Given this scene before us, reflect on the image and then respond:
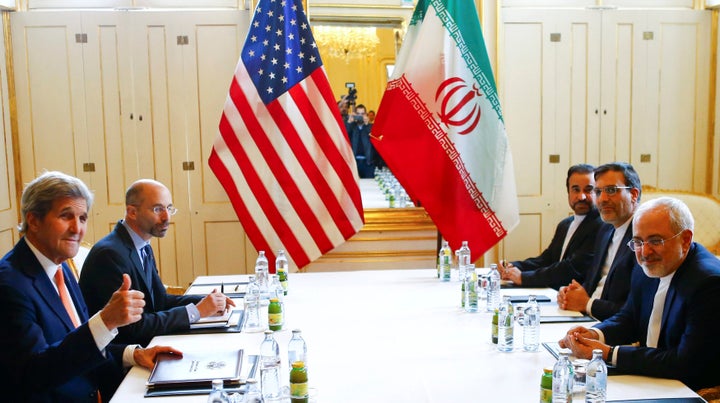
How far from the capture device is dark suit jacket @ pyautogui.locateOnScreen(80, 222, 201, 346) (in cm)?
290

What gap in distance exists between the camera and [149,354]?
8.30ft

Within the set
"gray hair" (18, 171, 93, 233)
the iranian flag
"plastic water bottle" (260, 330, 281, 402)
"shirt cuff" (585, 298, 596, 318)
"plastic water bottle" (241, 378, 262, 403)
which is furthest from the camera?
the iranian flag

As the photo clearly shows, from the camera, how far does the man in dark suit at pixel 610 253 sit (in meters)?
3.16

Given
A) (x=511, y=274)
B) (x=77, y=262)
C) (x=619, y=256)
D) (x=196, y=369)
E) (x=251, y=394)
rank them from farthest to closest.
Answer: (x=77, y=262) < (x=511, y=274) < (x=619, y=256) < (x=196, y=369) < (x=251, y=394)

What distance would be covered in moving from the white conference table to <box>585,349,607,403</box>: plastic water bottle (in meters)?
0.07

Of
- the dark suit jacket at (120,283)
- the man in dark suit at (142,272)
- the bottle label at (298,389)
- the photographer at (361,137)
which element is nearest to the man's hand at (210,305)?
the man in dark suit at (142,272)

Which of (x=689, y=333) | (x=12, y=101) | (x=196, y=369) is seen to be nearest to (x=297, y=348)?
(x=196, y=369)

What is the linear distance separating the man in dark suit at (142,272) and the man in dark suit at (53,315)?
0.95 ft

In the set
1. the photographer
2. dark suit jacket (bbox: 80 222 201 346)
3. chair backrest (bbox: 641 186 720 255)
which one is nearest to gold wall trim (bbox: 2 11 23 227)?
the photographer

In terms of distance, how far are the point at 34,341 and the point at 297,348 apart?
847 mm

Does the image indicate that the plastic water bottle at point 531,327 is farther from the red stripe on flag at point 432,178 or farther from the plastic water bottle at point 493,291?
the red stripe on flag at point 432,178

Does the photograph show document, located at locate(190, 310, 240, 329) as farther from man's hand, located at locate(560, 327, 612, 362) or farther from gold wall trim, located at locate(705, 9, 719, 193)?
gold wall trim, located at locate(705, 9, 719, 193)

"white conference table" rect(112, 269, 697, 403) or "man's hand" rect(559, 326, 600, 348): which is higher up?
"man's hand" rect(559, 326, 600, 348)

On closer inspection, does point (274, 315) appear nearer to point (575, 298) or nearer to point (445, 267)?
point (445, 267)
